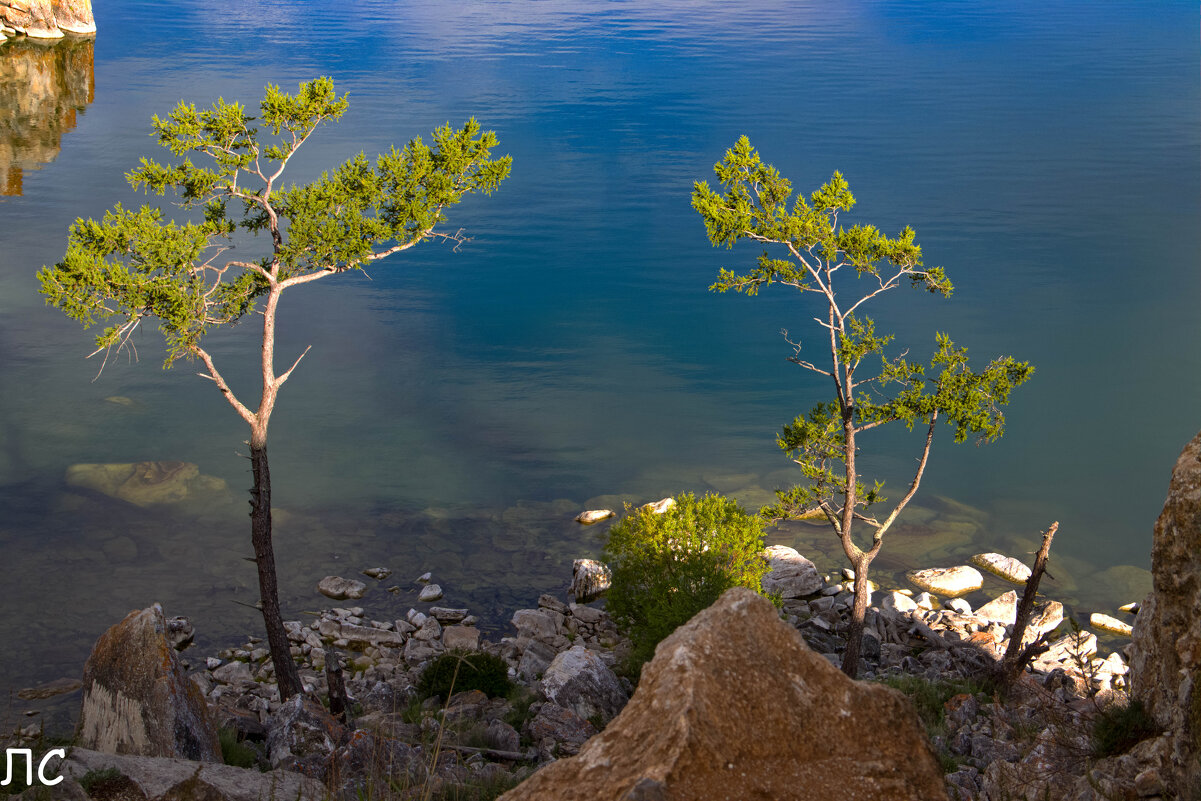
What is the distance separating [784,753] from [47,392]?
57.3m

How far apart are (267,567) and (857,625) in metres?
15.0

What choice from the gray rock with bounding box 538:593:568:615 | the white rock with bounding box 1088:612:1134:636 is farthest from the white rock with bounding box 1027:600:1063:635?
the gray rock with bounding box 538:593:568:615

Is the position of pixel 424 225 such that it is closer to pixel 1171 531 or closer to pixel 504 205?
pixel 1171 531

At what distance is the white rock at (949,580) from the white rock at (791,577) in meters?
4.03

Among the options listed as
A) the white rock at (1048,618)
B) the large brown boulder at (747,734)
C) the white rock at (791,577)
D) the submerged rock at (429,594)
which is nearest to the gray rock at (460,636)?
the submerged rock at (429,594)

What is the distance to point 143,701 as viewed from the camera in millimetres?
17297

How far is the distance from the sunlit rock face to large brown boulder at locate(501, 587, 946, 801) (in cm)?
9915

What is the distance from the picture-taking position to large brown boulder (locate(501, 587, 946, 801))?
6.55m

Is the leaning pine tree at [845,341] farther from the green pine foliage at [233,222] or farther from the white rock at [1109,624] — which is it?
the white rock at [1109,624]

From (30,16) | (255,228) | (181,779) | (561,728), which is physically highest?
(30,16)

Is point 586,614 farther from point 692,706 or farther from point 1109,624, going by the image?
point 692,706

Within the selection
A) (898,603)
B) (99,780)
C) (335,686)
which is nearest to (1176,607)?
(99,780)

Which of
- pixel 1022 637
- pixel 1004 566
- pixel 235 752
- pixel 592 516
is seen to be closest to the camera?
pixel 235 752

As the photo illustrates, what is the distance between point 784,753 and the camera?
6.88 m
